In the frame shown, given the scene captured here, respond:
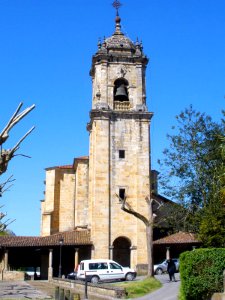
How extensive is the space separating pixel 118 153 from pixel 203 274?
83.4ft

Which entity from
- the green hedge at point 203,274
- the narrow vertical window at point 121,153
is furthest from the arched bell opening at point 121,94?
the green hedge at point 203,274

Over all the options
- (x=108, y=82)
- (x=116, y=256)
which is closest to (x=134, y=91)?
(x=108, y=82)

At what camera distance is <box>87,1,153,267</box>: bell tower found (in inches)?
1512

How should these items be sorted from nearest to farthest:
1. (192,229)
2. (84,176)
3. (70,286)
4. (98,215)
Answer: (70,286)
(192,229)
(98,215)
(84,176)

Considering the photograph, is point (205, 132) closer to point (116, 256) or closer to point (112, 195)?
point (112, 195)

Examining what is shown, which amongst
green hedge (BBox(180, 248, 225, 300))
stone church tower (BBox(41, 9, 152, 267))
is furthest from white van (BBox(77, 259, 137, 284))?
green hedge (BBox(180, 248, 225, 300))

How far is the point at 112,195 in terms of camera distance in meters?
39.0

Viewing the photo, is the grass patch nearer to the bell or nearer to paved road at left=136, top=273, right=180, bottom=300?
paved road at left=136, top=273, right=180, bottom=300

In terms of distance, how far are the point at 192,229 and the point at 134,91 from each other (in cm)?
1605

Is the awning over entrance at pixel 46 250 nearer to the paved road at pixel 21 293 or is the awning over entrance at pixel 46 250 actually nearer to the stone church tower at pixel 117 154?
the stone church tower at pixel 117 154

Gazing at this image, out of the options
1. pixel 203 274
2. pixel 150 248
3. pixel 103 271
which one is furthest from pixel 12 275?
pixel 203 274

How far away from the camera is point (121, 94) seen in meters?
41.5

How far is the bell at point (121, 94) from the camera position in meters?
41.6

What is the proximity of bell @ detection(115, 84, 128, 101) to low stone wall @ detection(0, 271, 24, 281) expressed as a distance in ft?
55.7
